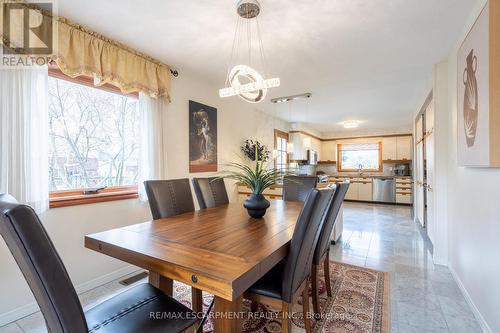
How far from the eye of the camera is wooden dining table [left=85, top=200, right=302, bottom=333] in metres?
0.94

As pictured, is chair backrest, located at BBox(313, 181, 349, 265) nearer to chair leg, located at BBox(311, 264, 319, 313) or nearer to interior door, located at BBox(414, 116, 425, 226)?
chair leg, located at BBox(311, 264, 319, 313)

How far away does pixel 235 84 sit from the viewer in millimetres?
1913

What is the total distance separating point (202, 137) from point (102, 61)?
1.51m

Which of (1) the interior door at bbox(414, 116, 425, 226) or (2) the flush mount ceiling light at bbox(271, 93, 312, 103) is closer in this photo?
(2) the flush mount ceiling light at bbox(271, 93, 312, 103)

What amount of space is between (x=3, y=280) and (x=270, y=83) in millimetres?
2474

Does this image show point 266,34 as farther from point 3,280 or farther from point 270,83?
point 3,280

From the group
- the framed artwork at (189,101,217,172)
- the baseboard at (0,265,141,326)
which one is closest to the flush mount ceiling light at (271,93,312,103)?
the framed artwork at (189,101,217,172)

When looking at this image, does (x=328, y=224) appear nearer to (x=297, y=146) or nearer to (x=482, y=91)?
(x=482, y=91)

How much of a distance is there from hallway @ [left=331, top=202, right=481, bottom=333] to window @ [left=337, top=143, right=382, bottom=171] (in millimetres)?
3317

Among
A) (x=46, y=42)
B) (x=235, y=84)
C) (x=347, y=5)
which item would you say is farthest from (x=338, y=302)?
(x=46, y=42)

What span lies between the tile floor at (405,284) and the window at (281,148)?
2239mm

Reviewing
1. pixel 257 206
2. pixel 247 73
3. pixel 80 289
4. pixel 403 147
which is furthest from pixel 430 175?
pixel 403 147

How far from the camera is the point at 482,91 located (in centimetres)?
161

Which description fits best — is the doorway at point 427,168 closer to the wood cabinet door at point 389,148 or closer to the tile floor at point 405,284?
the tile floor at point 405,284
